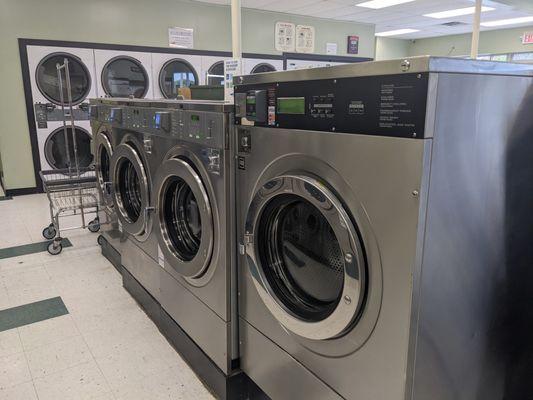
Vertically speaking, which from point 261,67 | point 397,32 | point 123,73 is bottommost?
point 123,73

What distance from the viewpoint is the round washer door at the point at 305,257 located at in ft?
3.64

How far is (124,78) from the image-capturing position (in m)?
5.75

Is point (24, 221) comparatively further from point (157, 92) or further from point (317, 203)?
point (317, 203)

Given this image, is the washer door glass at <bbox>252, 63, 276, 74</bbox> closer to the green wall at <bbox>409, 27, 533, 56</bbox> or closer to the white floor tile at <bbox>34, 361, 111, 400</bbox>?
the green wall at <bbox>409, 27, 533, 56</bbox>

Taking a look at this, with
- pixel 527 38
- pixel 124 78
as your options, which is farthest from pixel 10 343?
pixel 527 38

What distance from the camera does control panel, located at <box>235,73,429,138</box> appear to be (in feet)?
3.04

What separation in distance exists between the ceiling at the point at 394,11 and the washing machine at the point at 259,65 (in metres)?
0.79

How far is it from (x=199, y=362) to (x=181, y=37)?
5.26 meters

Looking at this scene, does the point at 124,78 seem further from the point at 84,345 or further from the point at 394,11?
the point at 394,11

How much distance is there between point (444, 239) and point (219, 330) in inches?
41.6

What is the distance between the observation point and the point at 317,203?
3.80 feet

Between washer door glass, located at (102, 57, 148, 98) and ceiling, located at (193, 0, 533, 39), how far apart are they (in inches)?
57.4

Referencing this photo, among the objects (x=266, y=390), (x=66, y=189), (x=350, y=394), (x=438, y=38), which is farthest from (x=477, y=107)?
(x=438, y=38)

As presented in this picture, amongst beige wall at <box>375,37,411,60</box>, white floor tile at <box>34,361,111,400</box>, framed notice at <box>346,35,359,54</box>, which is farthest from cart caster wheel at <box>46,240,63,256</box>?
beige wall at <box>375,37,411,60</box>
